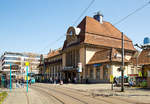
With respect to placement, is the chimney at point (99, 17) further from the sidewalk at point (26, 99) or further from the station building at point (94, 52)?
the sidewalk at point (26, 99)

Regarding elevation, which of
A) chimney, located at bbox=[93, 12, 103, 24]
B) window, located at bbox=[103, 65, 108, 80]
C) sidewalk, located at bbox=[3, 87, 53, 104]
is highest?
chimney, located at bbox=[93, 12, 103, 24]

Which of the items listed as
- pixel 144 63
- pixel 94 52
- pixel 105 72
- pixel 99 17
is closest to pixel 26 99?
pixel 105 72

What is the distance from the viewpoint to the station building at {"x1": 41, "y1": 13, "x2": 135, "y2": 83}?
35.7 m

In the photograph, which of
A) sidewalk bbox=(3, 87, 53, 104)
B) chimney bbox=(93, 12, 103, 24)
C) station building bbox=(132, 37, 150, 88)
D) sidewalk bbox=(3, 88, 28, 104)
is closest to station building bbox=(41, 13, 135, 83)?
chimney bbox=(93, 12, 103, 24)

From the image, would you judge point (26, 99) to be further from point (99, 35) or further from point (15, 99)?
point (99, 35)

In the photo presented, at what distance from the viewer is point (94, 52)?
43.2 metres

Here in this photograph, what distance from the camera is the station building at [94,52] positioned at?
35.7m

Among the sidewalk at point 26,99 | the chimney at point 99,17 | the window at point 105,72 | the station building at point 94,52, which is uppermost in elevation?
the chimney at point 99,17

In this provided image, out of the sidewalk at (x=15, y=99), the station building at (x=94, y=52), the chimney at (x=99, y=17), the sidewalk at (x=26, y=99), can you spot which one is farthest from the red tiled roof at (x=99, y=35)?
the sidewalk at (x=15, y=99)

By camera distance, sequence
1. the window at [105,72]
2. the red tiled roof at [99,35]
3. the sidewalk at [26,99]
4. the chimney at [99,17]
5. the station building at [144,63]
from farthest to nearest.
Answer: the chimney at [99,17] < the red tiled roof at [99,35] < the window at [105,72] < the station building at [144,63] < the sidewalk at [26,99]

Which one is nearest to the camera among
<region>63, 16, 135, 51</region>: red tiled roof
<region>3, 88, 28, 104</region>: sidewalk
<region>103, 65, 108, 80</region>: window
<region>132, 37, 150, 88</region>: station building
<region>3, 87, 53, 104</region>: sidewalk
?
<region>3, 88, 28, 104</region>: sidewalk

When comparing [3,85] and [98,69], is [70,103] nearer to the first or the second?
[3,85]

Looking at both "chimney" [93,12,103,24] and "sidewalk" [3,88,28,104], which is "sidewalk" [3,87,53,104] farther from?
"chimney" [93,12,103,24]

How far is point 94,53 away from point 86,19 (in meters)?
10.1
